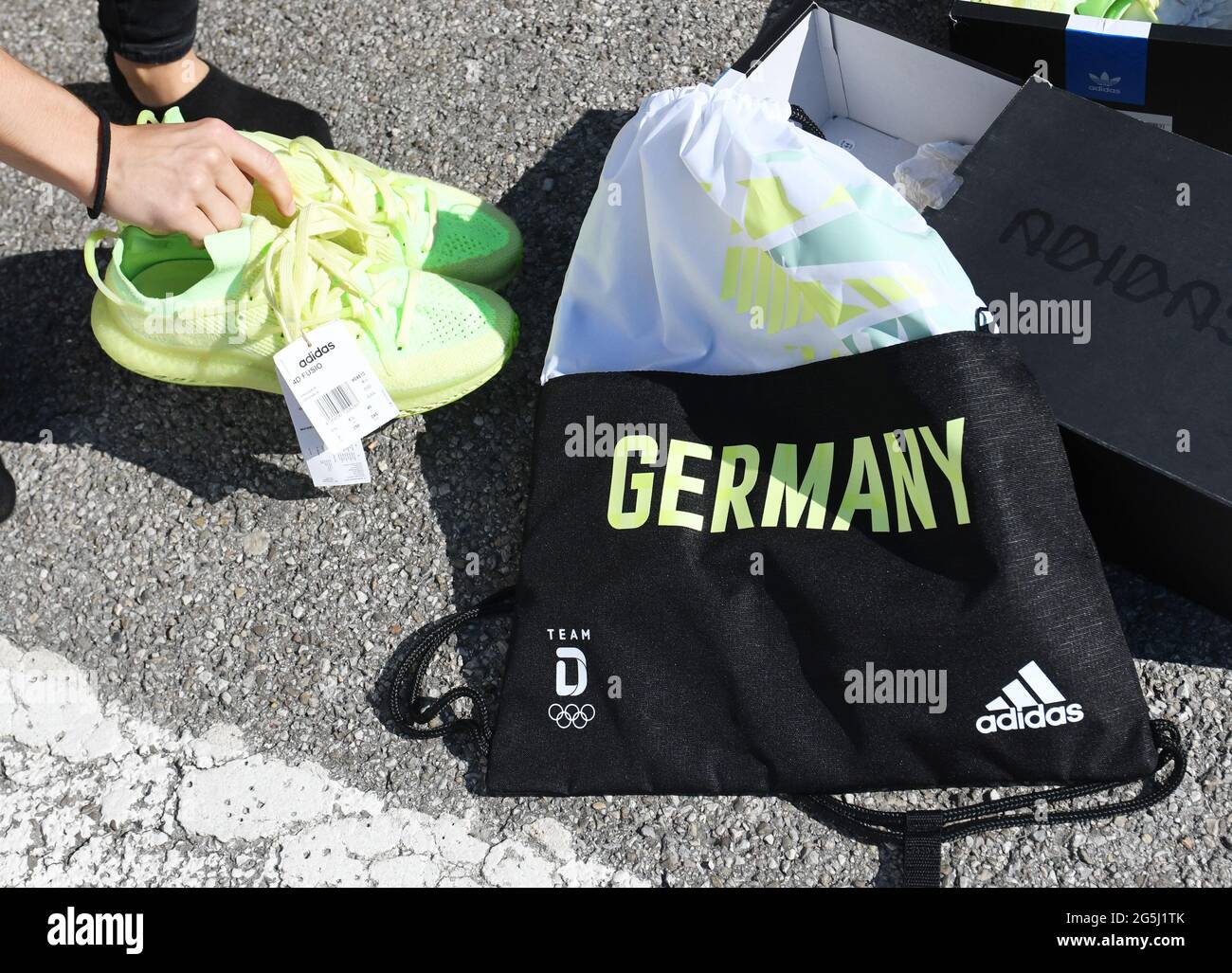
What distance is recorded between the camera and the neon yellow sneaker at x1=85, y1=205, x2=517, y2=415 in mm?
1346

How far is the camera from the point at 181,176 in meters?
1.32

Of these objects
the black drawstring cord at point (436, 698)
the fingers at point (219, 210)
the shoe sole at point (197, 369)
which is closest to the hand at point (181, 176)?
the fingers at point (219, 210)

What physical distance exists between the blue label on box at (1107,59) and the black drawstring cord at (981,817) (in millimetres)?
932

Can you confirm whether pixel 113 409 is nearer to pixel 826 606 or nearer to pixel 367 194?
pixel 367 194

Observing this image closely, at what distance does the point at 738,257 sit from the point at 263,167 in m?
0.65

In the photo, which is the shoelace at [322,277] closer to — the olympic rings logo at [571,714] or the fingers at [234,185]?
the fingers at [234,185]

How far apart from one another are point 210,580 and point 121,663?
0.55ft

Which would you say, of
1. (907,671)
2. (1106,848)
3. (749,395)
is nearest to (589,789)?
(907,671)

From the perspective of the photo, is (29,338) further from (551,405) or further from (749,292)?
(749,292)

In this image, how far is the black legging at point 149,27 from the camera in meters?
1.62

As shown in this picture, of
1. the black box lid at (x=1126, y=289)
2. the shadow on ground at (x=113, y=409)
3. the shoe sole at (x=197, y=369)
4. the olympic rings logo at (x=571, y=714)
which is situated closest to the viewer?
the black box lid at (x=1126, y=289)

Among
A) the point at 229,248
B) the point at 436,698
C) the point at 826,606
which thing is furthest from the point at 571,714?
the point at 229,248

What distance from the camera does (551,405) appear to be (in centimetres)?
141

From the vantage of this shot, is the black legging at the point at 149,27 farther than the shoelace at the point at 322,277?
Yes
